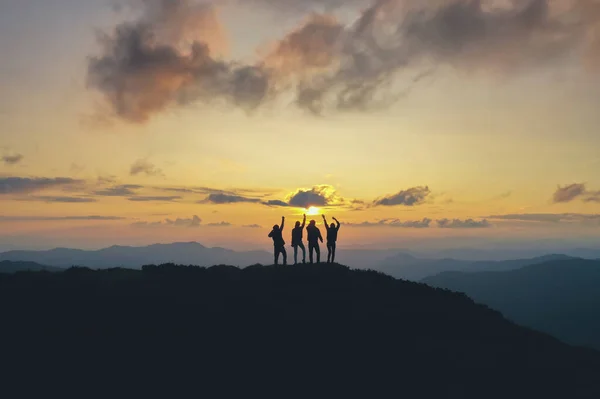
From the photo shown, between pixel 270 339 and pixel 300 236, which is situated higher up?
pixel 300 236

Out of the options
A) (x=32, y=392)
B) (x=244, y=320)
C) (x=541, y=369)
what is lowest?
(x=541, y=369)

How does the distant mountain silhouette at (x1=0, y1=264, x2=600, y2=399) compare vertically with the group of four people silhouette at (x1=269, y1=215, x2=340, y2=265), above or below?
below

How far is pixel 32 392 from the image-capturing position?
758 inches

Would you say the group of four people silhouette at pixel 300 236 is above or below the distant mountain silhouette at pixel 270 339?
above

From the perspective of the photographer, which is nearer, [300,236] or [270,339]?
[270,339]

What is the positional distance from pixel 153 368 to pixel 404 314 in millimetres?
15995

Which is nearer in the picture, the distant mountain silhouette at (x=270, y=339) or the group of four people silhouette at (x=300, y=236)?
the distant mountain silhouette at (x=270, y=339)

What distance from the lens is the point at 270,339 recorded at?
2481cm

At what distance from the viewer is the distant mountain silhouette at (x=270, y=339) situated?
21.5 m

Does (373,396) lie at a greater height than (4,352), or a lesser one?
lesser

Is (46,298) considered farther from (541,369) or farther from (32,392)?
(541,369)

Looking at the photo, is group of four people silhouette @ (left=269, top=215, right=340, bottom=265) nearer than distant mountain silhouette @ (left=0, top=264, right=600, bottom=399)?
No

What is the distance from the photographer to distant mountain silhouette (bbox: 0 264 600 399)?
2155 centimetres

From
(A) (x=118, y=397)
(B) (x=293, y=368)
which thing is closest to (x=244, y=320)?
(B) (x=293, y=368)
